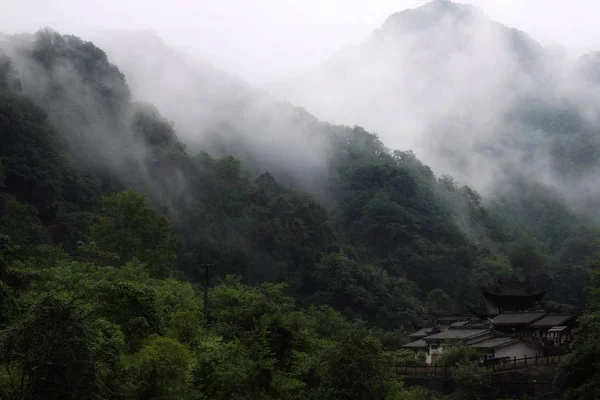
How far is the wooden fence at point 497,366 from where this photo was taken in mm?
33456

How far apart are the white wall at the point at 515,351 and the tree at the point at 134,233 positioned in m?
21.5

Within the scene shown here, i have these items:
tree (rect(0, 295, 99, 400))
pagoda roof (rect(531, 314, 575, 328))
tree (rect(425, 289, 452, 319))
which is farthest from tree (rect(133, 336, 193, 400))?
tree (rect(425, 289, 452, 319))

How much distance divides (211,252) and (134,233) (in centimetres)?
1486

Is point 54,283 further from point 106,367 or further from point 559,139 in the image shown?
point 559,139

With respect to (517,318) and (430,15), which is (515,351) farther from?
(430,15)

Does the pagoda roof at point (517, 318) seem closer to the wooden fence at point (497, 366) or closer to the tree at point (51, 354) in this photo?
the wooden fence at point (497, 366)

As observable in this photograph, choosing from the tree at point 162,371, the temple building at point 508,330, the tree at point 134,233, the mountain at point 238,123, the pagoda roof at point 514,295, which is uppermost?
the mountain at point 238,123

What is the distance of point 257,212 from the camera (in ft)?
227

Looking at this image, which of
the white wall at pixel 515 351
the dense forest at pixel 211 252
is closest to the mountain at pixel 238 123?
the dense forest at pixel 211 252

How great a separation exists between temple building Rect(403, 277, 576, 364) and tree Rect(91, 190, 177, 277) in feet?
54.5

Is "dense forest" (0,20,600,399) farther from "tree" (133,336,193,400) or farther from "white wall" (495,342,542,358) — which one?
"white wall" (495,342,542,358)

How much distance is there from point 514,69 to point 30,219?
117947mm

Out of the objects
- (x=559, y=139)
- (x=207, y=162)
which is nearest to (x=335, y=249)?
(x=207, y=162)

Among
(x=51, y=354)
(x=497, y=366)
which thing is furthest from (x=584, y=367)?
(x=51, y=354)
